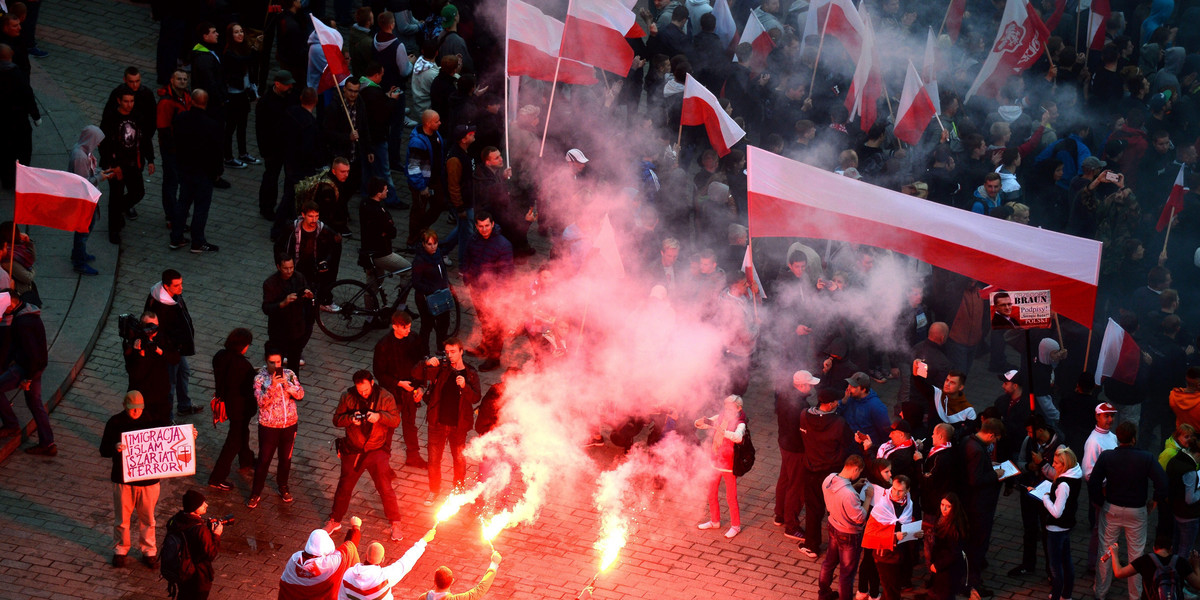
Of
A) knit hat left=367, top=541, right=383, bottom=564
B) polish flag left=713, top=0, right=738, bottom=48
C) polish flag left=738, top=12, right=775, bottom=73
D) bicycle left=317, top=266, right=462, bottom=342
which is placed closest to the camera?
knit hat left=367, top=541, right=383, bottom=564

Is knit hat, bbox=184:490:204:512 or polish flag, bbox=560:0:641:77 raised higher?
polish flag, bbox=560:0:641:77

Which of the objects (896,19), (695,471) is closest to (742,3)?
(896,19)

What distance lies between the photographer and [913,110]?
15250mm

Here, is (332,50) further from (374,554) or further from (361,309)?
(374,554)

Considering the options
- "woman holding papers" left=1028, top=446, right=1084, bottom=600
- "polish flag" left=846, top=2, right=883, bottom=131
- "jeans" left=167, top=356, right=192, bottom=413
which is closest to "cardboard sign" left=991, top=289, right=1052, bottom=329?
"woman holding papers" left=1028, top=446, right=1084, bottom=600

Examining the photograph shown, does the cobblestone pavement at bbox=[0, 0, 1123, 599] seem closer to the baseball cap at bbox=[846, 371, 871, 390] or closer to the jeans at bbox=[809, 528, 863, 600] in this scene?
the jeans at bbox=[809, 528, 863, 600]

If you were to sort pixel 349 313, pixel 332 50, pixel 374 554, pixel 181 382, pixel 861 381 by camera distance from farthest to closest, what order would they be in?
pixel 332 50
pixel 349 313
pixel 181 382
pixel 861 381
pixel 374 554

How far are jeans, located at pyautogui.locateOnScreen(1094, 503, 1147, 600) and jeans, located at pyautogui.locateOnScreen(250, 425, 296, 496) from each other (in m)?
7.22

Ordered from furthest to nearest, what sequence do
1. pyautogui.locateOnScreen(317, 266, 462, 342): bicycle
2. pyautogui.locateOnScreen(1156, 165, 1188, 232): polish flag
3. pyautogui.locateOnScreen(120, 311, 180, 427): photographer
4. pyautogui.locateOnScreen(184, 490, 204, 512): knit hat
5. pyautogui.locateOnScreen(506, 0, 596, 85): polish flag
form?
1. pyautogui.locateOnScreen(1156, 165, 1188, 232): polish flag
2. pyautogui.locateOnScreen(506, 0, 596, 85): polish flag
3. pyautogui.locateOnScreen(317, 266, 462, 342): bicycle
4. pyautogui.locateOnScreen(120, 311, 180, 427): photographer
5. pyautogui.locateOnScreen(184, 490, 204, 512): knit hat

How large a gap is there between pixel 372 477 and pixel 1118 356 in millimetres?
7358

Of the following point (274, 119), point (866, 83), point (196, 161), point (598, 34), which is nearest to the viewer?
point (196, 161)

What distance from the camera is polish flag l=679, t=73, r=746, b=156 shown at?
1412cm

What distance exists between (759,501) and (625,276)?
3.07 meters

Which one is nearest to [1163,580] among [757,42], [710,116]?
[710,116]
